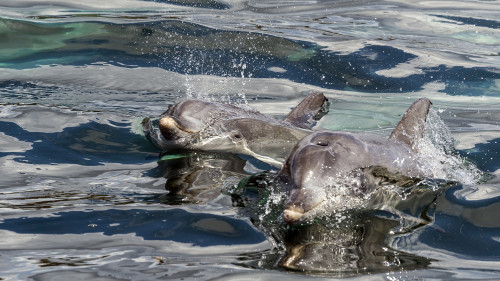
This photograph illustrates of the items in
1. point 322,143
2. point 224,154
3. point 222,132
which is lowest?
point 224,154

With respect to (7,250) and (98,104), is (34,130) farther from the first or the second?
(7,250)

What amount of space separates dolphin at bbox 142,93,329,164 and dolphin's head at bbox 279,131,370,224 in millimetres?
1476

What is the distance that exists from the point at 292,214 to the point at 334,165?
2.01ft

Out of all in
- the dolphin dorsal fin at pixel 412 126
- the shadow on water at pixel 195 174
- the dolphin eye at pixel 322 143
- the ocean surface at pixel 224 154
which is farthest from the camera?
the dolphin dorsal fin at pixel 412 126

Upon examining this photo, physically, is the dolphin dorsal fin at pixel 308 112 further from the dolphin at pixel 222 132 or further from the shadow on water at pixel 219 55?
the shadow on water at pixel 219 55

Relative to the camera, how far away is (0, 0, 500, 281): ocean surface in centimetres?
485

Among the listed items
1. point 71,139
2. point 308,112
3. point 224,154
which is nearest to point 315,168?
point 224,154

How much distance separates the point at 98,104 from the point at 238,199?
3.54 m

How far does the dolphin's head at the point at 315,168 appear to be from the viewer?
509cm

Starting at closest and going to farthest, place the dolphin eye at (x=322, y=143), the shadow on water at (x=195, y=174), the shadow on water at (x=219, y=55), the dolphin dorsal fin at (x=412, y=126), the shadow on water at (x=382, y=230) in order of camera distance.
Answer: the shadow on water at (x=382, y=230) < the dolphin eye at (x=322, y=143) < the shadow on water at (x=195, y=174) < the dolphin dorsal fin at (x=412, y=126) < the shadow on water at (x=219, y=55)

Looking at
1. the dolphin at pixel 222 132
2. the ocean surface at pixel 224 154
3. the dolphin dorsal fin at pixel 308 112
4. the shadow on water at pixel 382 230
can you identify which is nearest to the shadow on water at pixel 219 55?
the ocean surface at pixel 224 154

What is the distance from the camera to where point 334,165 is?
5406mm

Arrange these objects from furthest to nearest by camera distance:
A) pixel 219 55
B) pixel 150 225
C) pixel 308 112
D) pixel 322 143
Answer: pixel 219 55 < pixel 308 112 < pixel 322 143 < pixel 150 225

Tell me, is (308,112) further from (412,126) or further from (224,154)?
(412,126)
